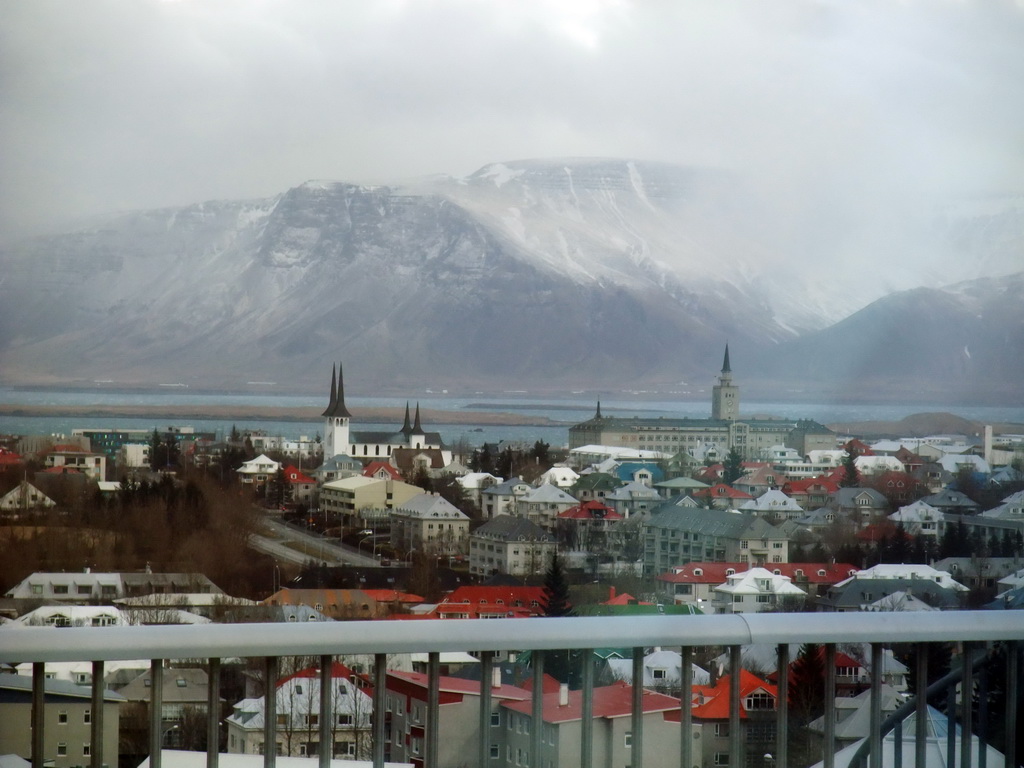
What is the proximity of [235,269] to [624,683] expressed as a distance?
7.43 ft

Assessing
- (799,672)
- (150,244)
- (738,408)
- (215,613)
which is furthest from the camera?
(738,408)

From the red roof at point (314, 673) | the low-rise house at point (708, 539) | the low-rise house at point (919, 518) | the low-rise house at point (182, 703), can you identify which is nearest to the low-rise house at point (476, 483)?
the low-rise house at point (708, 539)

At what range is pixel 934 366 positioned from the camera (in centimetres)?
411

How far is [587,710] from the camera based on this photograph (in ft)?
4.11

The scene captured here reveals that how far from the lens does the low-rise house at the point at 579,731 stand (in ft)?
4.44

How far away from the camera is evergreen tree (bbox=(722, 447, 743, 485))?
3881 millimetres

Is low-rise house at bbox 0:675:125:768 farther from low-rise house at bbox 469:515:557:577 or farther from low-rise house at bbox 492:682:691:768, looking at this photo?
low-rise house at bbox 469:515:557:577

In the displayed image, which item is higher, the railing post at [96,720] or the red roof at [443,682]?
the railing post at [96,720]

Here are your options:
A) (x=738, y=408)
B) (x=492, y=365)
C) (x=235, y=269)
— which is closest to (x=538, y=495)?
(x=492, y=365)

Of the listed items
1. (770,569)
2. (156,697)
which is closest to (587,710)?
(156,697)

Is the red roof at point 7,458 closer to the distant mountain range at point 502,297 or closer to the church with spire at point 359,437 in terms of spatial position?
the distant mountain range at point 502,297

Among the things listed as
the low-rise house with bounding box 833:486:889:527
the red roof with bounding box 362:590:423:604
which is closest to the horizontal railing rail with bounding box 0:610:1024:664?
the red roof with bounding box 362:590:423:604

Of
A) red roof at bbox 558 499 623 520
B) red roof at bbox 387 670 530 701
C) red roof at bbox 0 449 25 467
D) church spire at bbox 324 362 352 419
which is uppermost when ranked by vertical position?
church spire at bbox 324 362 352 419

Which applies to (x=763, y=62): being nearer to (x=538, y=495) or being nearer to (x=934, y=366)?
(x=934, y=366)
